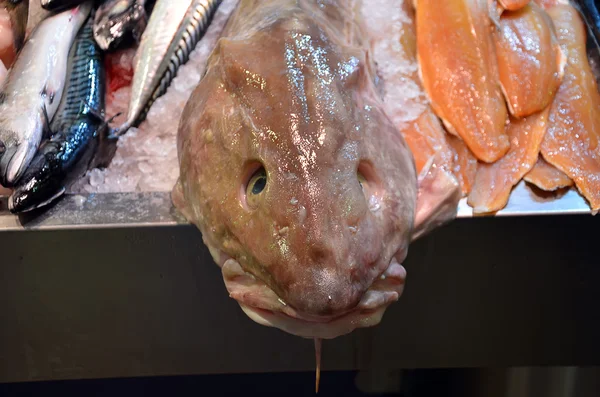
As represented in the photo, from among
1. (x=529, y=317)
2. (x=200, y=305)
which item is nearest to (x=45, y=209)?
(x=200, y=305)

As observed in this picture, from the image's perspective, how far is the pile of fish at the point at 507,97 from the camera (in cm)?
143

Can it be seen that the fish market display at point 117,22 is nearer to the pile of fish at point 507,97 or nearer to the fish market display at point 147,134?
the fish market display at point 147,134

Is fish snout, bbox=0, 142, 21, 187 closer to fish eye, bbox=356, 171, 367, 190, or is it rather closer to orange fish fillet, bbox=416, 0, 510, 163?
fish eye, bbox=356, 171, 367, 190

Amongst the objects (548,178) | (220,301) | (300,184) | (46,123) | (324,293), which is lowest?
(220,301)

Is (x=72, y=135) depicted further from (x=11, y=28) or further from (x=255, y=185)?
(x=255, y=185)

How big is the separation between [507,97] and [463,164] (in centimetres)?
24

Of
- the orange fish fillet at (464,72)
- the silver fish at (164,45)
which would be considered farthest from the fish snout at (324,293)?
the silver fish at (164,45)

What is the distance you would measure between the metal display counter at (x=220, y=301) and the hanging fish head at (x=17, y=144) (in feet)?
0.38

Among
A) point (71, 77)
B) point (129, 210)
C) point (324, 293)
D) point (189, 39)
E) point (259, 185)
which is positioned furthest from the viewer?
point (189, 39)

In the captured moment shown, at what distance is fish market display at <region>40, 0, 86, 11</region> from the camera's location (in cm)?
177

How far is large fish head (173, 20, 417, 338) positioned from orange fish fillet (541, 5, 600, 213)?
0.57 meters

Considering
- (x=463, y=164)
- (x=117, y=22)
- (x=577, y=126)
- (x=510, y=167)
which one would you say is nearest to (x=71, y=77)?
(x=117, y=22)

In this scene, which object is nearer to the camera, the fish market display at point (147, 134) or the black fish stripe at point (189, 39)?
the fish market display at point (147, 134)

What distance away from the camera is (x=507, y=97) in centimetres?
151
